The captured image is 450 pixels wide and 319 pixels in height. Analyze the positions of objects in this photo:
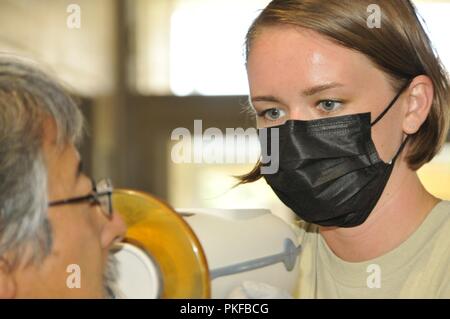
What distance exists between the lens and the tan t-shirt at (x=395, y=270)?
125 centimetres

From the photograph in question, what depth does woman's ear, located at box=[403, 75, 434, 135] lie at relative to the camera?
53.9 inches

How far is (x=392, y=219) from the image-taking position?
137 cm

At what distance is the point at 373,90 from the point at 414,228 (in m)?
0.25

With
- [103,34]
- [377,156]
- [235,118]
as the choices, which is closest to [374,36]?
[377,156]

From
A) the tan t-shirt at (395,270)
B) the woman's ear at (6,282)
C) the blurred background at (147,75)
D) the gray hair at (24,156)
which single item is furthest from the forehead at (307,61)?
the blurred background at (147,75)

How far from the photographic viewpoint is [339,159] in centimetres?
135

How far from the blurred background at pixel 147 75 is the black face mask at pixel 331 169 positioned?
1.96m

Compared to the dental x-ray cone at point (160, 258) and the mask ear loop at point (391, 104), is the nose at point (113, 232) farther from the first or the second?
the mask ear loop at point (391, 104)

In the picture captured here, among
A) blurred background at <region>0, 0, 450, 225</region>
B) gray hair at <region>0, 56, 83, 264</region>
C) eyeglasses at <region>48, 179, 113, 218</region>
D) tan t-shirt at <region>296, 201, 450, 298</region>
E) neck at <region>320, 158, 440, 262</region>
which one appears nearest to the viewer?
gray hair at <region>0, 56, 83, 264</region>

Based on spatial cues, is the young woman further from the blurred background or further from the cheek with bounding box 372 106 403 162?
the blurred background

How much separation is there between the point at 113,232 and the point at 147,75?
11.1 feet

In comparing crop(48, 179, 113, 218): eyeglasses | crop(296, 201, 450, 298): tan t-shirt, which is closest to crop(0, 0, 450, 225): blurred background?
crop(296, 201, 450, 298): tan t-shirt

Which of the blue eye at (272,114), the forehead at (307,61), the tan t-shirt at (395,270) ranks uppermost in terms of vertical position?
the forehead at (307,61)

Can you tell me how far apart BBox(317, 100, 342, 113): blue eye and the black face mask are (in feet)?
0.06
